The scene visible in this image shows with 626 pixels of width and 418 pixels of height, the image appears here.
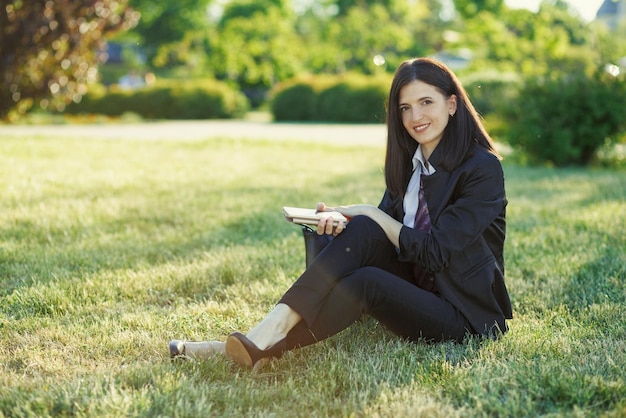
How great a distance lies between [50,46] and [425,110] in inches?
440

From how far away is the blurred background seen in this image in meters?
10.7

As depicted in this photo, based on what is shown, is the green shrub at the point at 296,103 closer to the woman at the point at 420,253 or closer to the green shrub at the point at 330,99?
A: the green shrub at the point at 330,99

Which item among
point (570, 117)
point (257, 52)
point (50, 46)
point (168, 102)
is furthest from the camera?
point (257, 52)

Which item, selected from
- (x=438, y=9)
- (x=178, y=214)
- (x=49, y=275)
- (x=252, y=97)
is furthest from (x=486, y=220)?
(x=438, y=9)

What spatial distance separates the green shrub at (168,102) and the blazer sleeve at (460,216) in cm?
2309

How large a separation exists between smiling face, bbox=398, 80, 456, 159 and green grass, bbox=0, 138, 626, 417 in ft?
3.09

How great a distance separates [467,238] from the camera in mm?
2990

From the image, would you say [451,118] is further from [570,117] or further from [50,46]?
[50,46]

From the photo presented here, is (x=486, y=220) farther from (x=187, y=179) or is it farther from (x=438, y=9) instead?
(x=438, y=9)

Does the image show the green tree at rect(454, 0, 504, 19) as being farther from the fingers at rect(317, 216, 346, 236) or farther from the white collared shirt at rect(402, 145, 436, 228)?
the fingers at rect(317, 216, 346, 236)

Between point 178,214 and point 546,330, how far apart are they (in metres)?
3.72

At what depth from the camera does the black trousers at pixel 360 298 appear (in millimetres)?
2881

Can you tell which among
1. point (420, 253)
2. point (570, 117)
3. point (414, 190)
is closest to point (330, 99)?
point (570, 117)

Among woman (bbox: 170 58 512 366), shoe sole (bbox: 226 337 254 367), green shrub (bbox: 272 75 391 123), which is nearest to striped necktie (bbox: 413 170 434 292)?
woman (bbox: 170 58 512 366)
